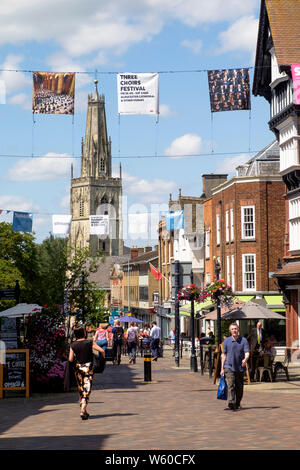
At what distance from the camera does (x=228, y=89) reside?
28.5 metres

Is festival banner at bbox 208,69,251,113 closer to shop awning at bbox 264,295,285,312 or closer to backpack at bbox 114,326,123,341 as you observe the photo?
backpack at bbox 114,326,123,341

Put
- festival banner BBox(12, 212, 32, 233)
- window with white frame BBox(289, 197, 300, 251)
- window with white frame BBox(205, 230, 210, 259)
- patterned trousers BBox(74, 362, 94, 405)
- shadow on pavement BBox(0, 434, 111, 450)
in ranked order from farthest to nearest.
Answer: window with white frame BBox(205, 230, 210, 259) → festival banner BBox(12, 212, 32, 233) → window with white frame BBox(289, 197, 300, 251) → patterned trousers BBox(74, 362, 94, 405) → shadow on pavement BBox(0, 434, 111, 450)

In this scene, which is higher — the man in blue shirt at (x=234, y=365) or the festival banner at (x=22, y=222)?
the festival banner at (x=22, y=222)

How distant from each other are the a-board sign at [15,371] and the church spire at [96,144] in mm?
172993

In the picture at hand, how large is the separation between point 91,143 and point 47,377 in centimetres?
17469

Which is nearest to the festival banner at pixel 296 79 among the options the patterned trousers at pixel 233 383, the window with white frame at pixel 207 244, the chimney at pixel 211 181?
the patterned trousers at pixel 233 383

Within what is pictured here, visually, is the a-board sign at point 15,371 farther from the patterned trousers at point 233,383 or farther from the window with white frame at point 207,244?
the window with white frame at point 207,244

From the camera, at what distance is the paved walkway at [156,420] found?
39.4 feet

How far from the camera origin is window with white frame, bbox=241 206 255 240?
4797 centimetres

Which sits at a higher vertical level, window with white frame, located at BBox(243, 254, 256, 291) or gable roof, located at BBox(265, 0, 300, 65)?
gable roof, located at BBox(265, 0, 300, 65)

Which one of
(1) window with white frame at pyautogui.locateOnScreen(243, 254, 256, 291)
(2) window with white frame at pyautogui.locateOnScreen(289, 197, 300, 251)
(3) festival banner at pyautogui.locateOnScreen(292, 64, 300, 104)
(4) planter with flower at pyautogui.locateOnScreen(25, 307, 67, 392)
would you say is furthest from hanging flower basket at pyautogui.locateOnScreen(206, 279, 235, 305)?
(1) window with white frame at pyautogui.locateOnScreen(243, 254, 256, 291)

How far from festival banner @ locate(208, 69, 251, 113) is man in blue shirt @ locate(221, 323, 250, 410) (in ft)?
44.0

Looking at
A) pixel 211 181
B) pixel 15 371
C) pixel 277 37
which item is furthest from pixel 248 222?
pixel 15 371
